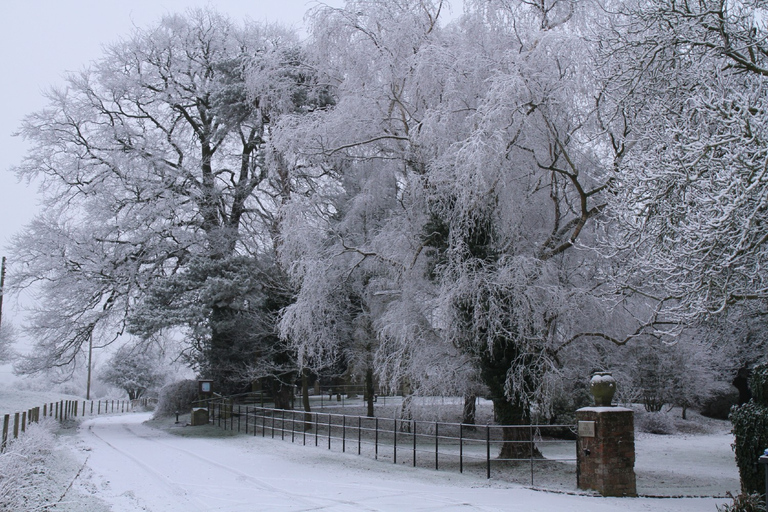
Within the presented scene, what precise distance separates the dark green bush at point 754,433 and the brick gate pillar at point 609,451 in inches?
63.9

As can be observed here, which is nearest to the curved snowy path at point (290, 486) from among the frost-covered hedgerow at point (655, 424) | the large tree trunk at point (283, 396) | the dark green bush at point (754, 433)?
the dark green bush at point (754, 433)

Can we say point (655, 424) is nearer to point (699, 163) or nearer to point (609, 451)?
point (609, 451)

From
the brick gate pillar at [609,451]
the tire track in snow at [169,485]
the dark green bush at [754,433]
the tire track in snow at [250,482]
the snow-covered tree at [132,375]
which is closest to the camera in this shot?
the dark green bush at [754,433]

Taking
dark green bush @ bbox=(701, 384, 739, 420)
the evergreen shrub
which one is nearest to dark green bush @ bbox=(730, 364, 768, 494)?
dark green bush @ bbox=(701, 384, 739, 420)

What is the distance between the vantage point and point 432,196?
566 inches

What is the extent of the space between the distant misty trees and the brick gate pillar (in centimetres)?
169

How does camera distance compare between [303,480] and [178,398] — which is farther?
[178,398]

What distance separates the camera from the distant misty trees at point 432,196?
8.58 metres

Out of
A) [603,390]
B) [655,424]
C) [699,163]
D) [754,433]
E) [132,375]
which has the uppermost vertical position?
[699,163]

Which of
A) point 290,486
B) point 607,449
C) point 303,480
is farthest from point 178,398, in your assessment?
point 607,449

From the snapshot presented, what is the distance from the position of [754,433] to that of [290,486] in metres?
7.18

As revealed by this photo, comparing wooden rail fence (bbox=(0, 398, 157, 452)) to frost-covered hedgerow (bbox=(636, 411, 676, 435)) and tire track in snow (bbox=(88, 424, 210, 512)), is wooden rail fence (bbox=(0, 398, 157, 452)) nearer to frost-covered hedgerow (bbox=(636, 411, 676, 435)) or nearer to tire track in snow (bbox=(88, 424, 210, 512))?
tire track in snow (bbox=(88, 424, 210, 512))

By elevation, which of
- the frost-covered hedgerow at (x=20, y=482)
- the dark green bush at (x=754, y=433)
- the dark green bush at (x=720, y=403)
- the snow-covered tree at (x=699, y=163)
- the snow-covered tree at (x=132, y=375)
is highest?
the snow-covered tree at (x=699, y=163)

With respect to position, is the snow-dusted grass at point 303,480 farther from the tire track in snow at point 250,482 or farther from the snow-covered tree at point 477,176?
the snow-covered tree at point 477,176
